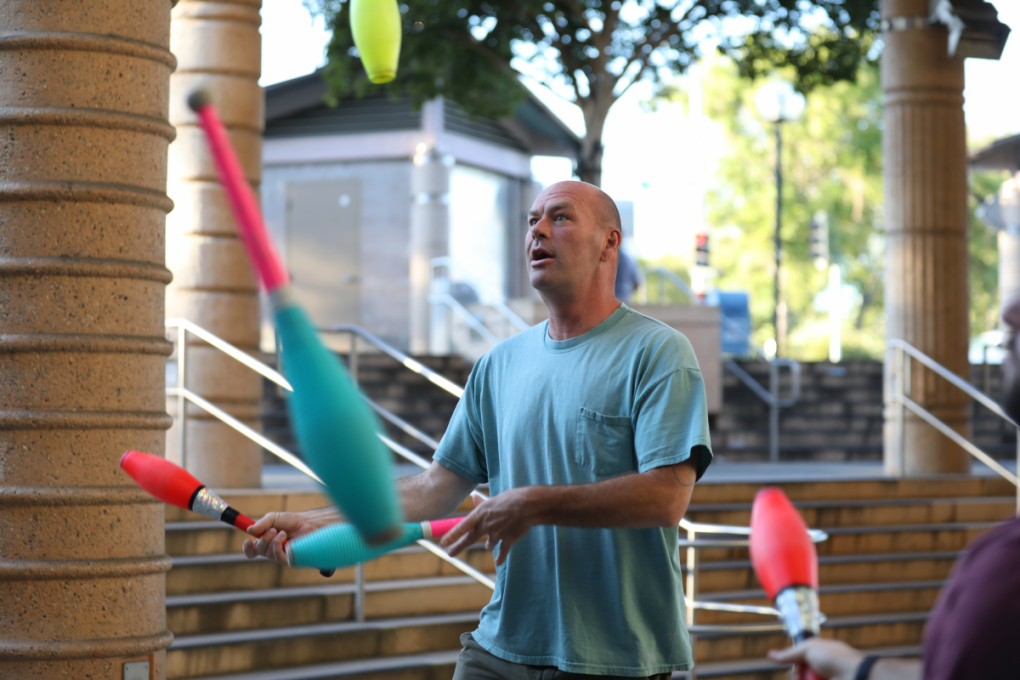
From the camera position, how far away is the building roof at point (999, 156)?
72.2ft

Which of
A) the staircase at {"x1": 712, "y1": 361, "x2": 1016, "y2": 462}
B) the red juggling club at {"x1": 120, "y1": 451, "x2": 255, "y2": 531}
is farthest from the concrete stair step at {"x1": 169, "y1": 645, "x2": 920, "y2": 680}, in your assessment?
the staircase at {"x1": 712, "y1": 361, "x2": 1016, "y2": 462}

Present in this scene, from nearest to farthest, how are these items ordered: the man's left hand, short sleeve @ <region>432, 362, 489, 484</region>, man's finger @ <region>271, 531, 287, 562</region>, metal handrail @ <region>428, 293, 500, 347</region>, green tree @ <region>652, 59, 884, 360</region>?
the man's left hand → man's finger @ <region>271, 531, 287, 562</region> → short sleeve @ <region>432, 362, 489, 484</region> → metal handrail @ <region>428, 293, 500, 347</region> → green tree @ <region>652, 59, 884, 360</region>

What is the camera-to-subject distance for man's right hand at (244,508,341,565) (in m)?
2.84

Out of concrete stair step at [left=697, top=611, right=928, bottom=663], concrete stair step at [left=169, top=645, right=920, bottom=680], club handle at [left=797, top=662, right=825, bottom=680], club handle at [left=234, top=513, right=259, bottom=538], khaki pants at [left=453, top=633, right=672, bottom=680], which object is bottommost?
concrete stair step at [left=697, top=611, right=928, bottom=663]

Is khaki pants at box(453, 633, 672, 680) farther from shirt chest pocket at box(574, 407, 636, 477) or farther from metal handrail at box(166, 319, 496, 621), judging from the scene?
metal handrail at box(166, 319, 496, 621)

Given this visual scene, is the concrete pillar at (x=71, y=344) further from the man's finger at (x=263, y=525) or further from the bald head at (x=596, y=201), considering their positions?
the bald head at (x=596, y=201)

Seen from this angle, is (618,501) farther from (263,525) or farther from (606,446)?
(263,525)

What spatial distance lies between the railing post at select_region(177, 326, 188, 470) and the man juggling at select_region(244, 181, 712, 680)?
5409 mm

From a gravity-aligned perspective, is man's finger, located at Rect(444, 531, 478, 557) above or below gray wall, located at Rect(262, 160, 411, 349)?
below

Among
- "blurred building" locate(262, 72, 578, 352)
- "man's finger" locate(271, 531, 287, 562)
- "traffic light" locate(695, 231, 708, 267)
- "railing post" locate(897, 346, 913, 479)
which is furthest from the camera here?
"traffic light" locate(695, 231, 708, 267)

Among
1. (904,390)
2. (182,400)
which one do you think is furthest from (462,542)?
(904,390)

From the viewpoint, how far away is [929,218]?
1191cm

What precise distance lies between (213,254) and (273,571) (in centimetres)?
265

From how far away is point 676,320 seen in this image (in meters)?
15.3
